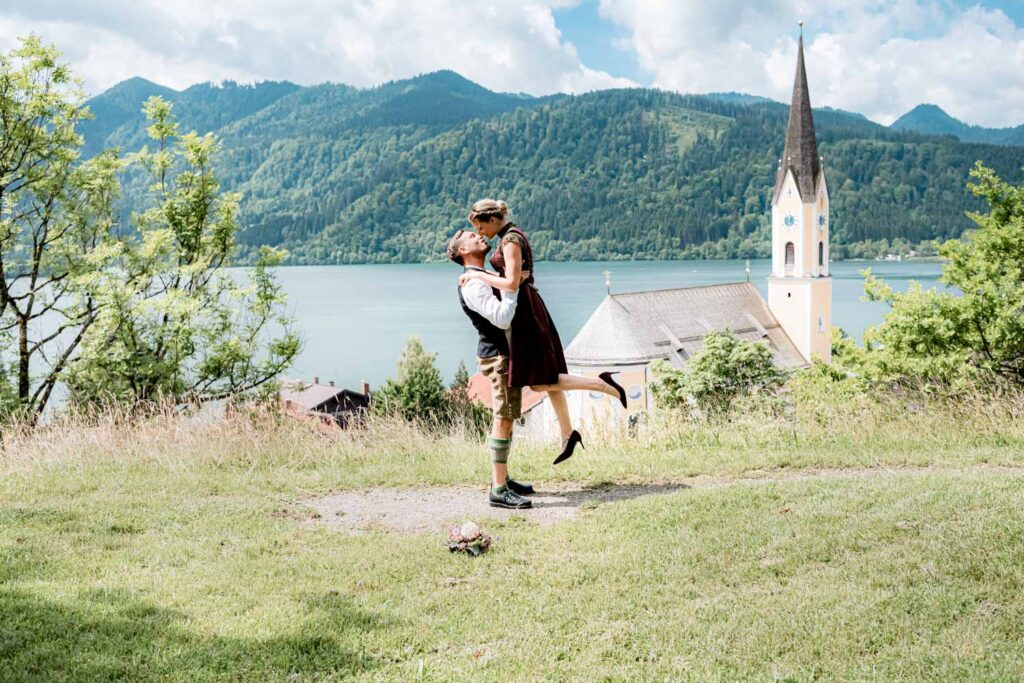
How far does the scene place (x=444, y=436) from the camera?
9016 millimetres

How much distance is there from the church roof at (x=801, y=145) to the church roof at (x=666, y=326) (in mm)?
8176

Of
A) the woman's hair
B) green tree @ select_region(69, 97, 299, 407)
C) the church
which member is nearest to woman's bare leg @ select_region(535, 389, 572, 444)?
the woman's hair

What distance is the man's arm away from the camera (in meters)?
5.84

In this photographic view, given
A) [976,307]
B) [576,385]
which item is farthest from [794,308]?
[576,385]

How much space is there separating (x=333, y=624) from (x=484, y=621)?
70cm

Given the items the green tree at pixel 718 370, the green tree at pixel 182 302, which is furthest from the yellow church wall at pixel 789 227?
the green tree at pixel 182 302

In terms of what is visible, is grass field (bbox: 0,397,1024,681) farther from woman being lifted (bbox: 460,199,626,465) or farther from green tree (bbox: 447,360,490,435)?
green tree (bbox: 447,360,490,435)

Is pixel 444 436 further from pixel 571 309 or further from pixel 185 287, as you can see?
pixel 571 309

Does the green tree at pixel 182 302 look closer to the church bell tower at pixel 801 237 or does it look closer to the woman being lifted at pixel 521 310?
the woman being lifted at pixel 521 310

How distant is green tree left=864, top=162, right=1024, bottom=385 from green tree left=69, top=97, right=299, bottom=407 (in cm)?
1331

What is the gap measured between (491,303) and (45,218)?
14279 mm

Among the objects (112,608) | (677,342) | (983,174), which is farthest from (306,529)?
(677,342)

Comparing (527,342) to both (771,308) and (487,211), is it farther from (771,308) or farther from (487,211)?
(771,308)

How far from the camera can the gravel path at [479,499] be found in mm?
5789
